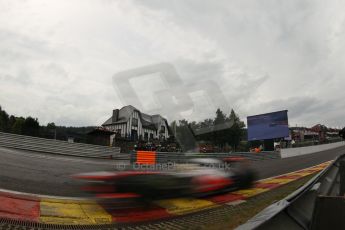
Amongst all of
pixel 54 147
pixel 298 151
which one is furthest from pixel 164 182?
pixel 298 151

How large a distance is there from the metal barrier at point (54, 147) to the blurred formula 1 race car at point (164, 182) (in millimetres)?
17140

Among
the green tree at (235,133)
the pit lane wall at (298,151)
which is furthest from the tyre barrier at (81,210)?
the green tree at (235,133)

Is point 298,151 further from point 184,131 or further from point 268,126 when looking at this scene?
point 184,131

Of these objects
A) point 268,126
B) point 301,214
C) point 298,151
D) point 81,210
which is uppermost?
point 268,126

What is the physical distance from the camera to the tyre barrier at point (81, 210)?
4520 mm

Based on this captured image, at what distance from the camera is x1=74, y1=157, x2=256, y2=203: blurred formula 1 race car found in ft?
17.1

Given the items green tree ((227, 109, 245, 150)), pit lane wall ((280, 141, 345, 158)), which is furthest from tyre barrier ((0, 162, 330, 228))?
green tree ((227, 109, 245, 150))

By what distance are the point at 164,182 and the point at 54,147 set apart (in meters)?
18.8

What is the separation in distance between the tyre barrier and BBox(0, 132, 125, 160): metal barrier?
17.1 metres

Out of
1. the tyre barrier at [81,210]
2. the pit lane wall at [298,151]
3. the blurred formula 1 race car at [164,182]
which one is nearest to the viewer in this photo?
the tyre barrier at [81,210]

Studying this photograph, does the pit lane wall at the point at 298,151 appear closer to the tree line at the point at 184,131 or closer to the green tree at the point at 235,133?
the tree line at the point at 184,131

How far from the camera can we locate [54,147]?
22.2 m

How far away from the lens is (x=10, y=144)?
2120 cm

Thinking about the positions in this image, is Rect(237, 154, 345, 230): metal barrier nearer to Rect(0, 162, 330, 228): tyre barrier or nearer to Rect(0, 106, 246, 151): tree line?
Rect(0, 162, 330, 228): tyre barrier
